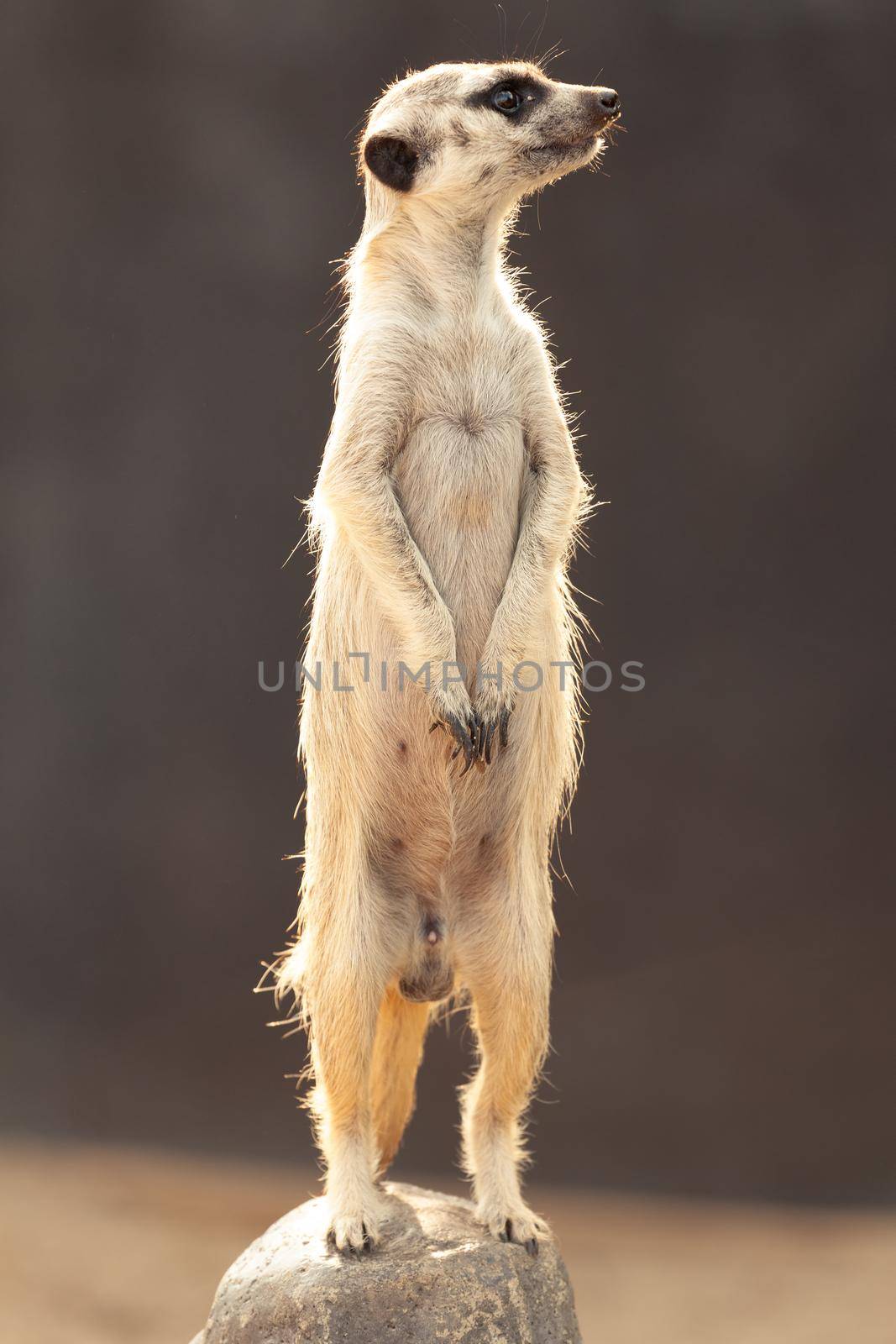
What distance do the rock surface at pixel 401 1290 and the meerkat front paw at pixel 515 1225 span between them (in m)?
0.03

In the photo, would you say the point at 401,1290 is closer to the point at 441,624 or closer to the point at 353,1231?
the point at 353,1231

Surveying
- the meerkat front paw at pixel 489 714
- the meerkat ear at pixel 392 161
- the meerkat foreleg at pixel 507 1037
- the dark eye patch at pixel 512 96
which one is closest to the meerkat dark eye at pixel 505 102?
the dark eye patch at pixel 512 96

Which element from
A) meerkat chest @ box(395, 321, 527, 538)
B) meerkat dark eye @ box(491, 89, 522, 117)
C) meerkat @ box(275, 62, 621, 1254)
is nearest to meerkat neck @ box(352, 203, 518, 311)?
meerkat @ box(275, 62, 621, 1254)

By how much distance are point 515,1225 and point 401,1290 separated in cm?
38

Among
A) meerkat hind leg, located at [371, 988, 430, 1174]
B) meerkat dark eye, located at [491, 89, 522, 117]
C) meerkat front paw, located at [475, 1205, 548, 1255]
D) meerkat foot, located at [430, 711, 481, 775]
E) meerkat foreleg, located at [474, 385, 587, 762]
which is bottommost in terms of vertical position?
meerkat front paw, located at [475, 1205, 548, 1255]

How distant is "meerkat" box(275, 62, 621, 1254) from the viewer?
3.84 meters

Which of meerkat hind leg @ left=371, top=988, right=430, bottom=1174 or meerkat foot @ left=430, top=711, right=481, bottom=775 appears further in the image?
meerkat hind leg @ left=371, top=988, right=430, bottom=1174

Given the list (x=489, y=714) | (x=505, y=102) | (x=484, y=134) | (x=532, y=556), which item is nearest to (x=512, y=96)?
(x=505, y=102)

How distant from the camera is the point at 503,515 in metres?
3.97

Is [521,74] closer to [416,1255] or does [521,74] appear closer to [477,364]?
[477,364]

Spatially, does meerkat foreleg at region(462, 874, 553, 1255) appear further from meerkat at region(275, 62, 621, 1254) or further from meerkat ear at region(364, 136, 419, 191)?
meerkat ear at region(364, 136, 419, 191)

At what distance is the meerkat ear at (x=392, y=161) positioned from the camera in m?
3.88

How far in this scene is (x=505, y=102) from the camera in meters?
3.86

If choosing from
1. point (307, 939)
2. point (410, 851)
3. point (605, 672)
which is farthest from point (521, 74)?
point (605, 672)
